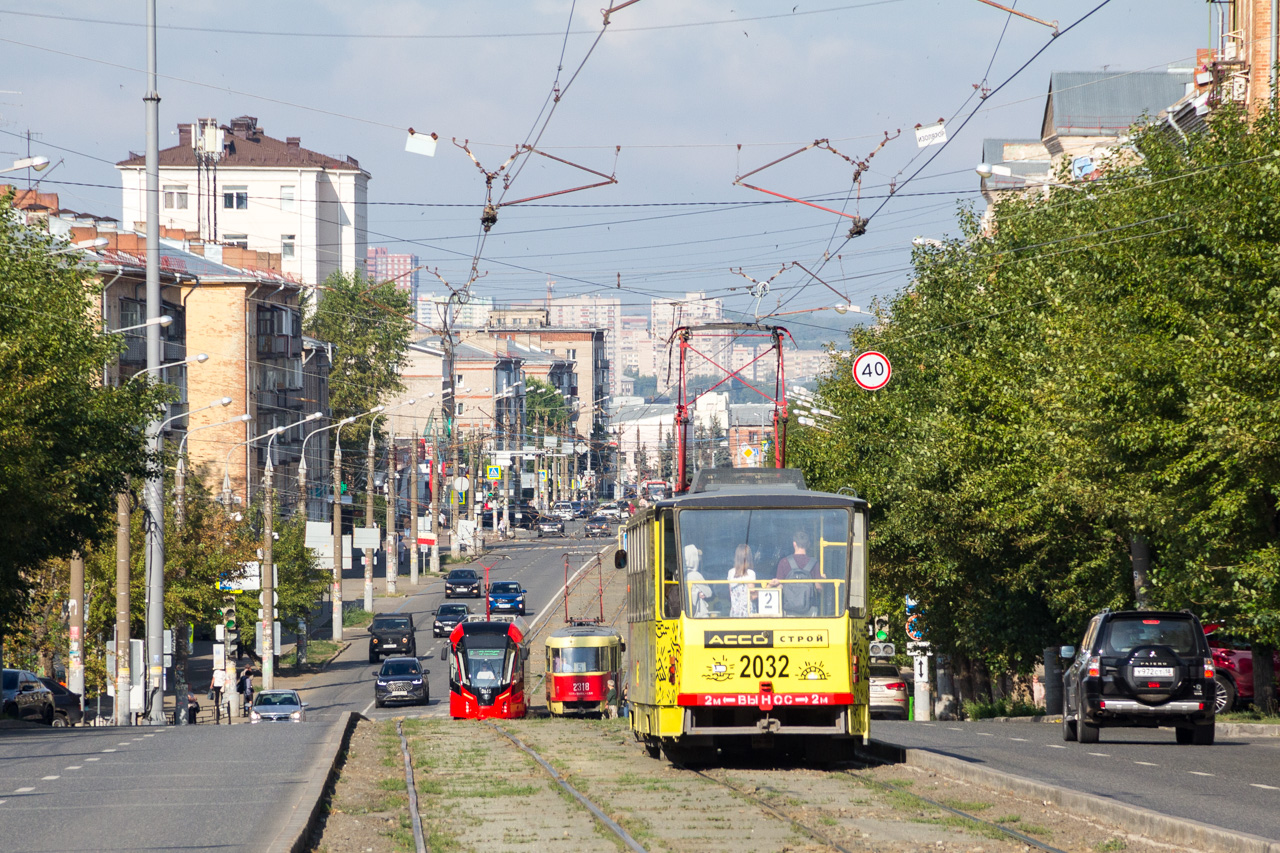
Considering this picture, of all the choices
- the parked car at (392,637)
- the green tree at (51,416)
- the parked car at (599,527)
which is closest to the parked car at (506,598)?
the parked car at (392,637)

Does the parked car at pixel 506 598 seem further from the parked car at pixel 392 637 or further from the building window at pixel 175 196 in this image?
the building window at pixel 175 196

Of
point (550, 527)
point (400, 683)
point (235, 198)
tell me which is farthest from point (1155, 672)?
point (235, 198)

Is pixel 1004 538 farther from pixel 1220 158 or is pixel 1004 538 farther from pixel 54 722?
pixel 54 722

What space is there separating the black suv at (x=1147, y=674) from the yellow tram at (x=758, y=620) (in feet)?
18.6

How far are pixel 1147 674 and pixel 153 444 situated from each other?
87.8 ft

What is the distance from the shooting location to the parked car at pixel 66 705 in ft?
135

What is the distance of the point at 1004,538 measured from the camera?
1473 inches

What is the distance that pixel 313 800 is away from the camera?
13938 millimetres

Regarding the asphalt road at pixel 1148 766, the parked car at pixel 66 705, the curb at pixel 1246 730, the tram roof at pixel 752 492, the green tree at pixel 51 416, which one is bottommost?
the parked car at pixel 66 705

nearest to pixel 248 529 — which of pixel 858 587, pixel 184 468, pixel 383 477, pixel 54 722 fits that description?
pixel 184 468

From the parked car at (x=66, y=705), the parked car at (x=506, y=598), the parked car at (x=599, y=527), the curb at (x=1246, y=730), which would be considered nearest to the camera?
the curb at (x=1246, y=730)

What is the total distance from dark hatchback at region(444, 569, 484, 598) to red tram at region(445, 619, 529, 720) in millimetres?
34332

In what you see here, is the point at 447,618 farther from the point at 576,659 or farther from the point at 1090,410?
the point at 1090,410

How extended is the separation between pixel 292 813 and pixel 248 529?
160 ft
